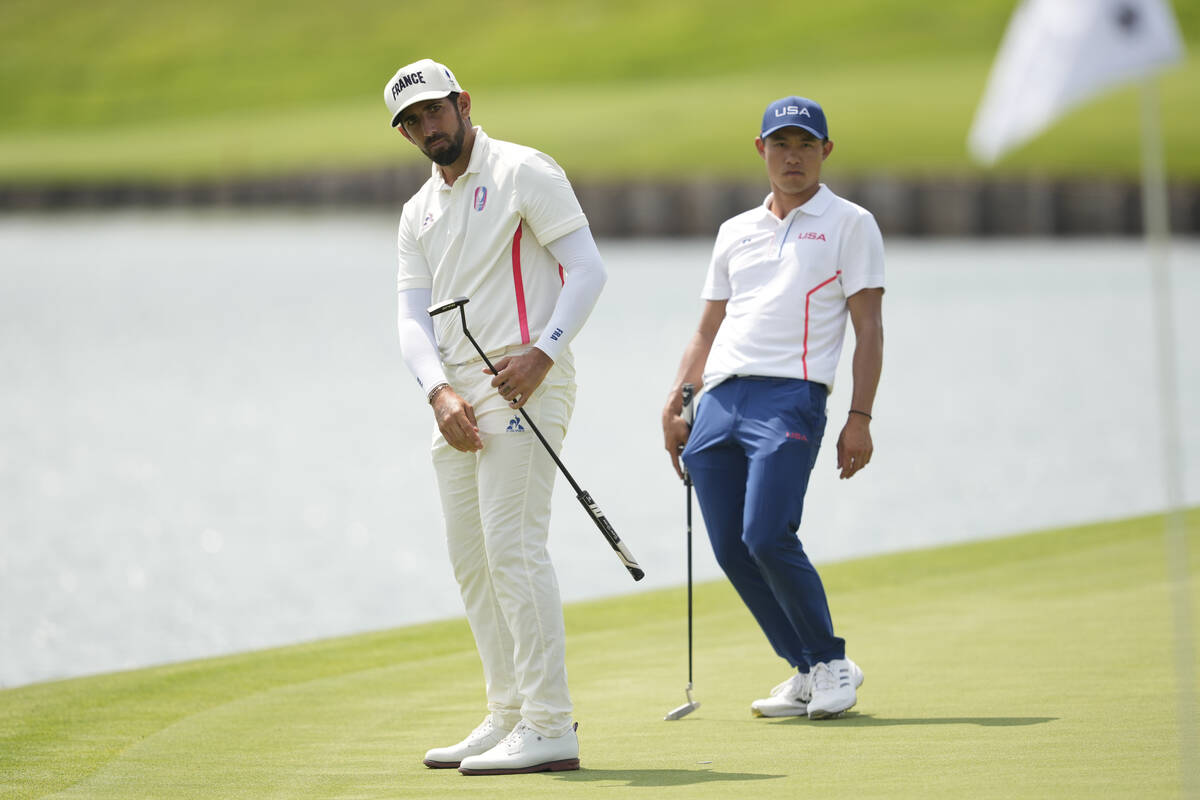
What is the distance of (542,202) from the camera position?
5.00 m

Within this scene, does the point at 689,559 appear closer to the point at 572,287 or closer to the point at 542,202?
the point at 572,287

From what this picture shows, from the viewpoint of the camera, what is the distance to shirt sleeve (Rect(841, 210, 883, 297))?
18.3 feet

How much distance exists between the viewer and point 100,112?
9381 cm

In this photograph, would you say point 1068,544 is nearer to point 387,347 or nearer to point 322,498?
point 322,498

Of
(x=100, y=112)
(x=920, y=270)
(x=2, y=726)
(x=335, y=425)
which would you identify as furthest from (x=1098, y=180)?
(x=100, y=112)

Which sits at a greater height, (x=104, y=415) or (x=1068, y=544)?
(x=104, y=415)

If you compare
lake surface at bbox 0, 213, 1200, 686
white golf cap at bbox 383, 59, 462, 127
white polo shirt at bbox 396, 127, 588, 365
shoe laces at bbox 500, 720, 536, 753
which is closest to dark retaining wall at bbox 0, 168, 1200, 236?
lake surface at bbox 0, 213, 1200, 686

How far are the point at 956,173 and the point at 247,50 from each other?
62818 mm

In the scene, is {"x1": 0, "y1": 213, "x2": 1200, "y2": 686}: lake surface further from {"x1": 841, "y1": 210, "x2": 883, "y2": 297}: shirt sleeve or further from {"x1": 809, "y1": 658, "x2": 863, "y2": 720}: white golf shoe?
{"x1": 841, "y1": 210, "x2": 883, "y2": 297}: shirt sleeve

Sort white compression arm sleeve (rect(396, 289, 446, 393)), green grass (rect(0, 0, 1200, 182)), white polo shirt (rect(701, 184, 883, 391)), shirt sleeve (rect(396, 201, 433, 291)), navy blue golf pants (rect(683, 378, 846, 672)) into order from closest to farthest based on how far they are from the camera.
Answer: white compression arm sleeve (rect(396, 289, 446, 393)), shirt sleeve (rect(396, 201, 433, 291)), navy blue golf pants (rect(683, 378, 846, 672)), white polo shirt (rect(701, 184, 883, 391)), green grass (rect(0, 0, 1200, 182))

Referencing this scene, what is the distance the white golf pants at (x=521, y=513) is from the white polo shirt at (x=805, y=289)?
30.3 inches

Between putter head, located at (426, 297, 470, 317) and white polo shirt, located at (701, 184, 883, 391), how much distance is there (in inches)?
40.3

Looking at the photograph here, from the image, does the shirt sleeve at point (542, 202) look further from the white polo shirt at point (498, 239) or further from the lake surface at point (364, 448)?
the lake surface at point (364, 448)

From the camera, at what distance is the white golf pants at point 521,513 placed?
16.4 feet
